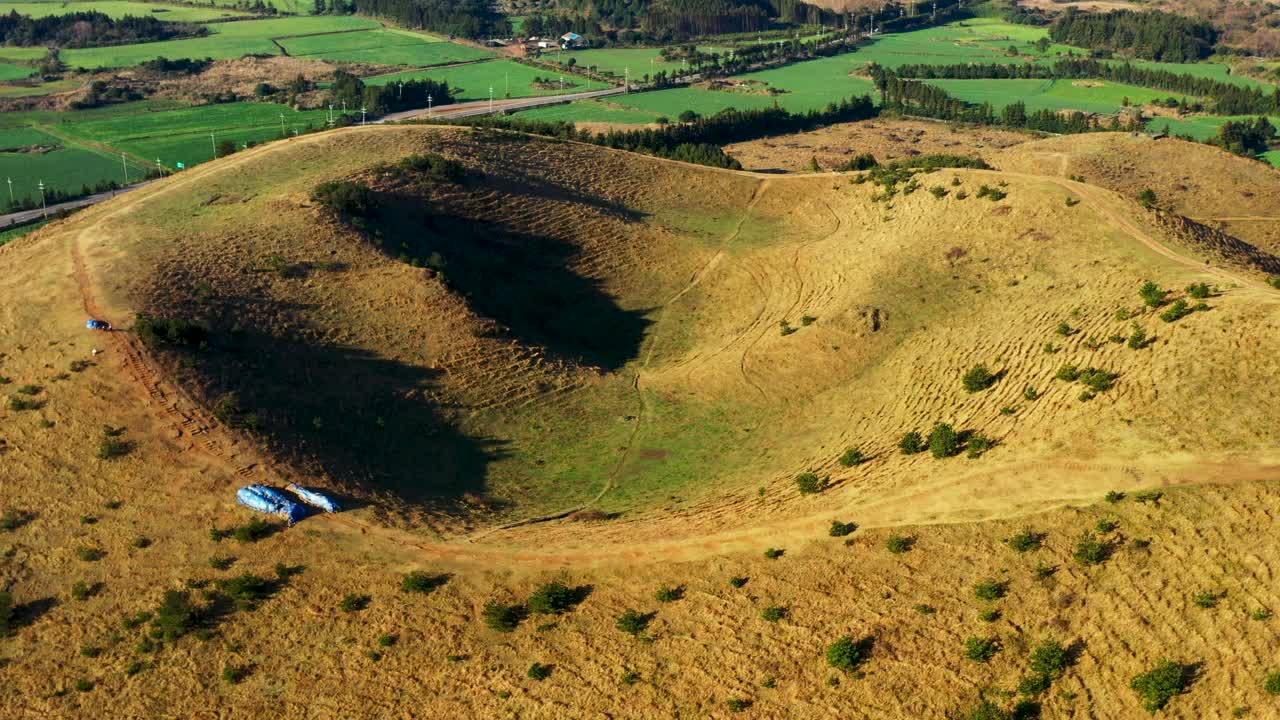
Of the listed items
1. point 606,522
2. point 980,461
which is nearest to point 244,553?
point 606,522

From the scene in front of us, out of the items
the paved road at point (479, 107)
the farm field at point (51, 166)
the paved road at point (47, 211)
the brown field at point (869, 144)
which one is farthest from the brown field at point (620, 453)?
the paved road at point (479, 107)

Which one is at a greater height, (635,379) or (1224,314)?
(1224,314)

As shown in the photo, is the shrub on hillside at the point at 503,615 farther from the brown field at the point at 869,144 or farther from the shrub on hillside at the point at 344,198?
the brown field at the point at 869,144

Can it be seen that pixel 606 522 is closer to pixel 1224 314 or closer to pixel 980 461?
pixel 980 461

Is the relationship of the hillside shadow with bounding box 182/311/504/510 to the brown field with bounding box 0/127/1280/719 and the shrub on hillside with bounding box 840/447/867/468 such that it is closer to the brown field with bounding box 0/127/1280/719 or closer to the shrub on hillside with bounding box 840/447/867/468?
the brown field with bounding box 0/127/1280/719

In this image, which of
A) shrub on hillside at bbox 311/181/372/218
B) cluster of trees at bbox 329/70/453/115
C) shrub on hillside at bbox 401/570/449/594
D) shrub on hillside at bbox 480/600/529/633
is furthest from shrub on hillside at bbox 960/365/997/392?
cluster of trees at bbox 329/70/453/115

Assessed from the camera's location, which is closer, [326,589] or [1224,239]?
[326,589]

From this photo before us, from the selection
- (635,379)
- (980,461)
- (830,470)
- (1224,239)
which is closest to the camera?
(980,461)

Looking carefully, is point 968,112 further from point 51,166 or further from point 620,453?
point 51,166
